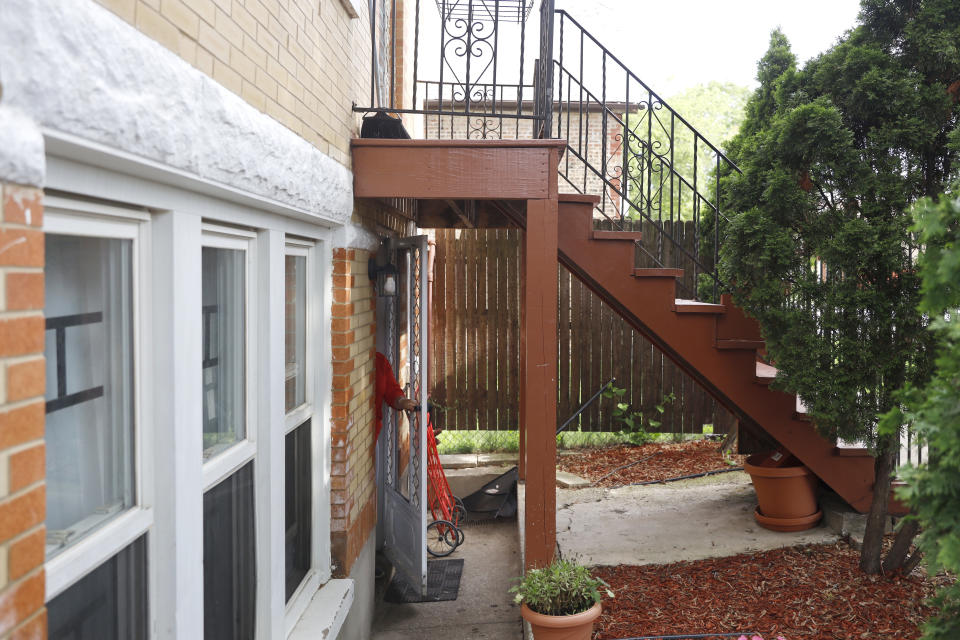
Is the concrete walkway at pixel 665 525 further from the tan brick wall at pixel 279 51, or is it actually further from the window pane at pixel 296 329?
the tan brick wall at pixel 279 51

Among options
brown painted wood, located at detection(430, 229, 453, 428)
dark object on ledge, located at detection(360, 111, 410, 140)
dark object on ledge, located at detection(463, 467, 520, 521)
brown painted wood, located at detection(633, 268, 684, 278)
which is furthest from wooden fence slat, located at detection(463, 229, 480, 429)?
dark object on ledge, located at detection(360, 111, 410, 140)

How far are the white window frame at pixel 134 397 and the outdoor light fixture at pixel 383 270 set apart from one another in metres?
2.50

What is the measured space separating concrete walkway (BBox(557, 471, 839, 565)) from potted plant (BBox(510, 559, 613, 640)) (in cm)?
131

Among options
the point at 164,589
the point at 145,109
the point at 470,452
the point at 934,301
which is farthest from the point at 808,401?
the point at 470,452

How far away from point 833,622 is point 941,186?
7.84 ft

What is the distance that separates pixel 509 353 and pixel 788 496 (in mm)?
3688

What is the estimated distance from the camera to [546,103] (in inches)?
158

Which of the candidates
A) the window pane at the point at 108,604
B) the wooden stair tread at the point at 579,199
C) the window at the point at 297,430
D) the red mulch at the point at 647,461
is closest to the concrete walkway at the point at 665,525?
the red mulch at the point at 647,461

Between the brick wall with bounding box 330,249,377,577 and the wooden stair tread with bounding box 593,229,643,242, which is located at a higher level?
the wooden stair tread with bounding box 593,229,643,242

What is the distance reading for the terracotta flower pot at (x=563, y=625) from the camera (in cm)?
337

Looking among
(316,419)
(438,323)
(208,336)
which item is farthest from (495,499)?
(208,336)

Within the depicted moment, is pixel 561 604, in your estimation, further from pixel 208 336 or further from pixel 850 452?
pixel 850 452

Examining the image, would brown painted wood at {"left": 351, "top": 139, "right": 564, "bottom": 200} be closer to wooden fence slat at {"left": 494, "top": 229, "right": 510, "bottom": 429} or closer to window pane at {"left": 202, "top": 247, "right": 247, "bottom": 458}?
window pane at {"left": 202, "top": 247, "right": 247, "bottom": 458}

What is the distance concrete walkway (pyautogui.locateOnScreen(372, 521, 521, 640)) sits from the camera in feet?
14.2
